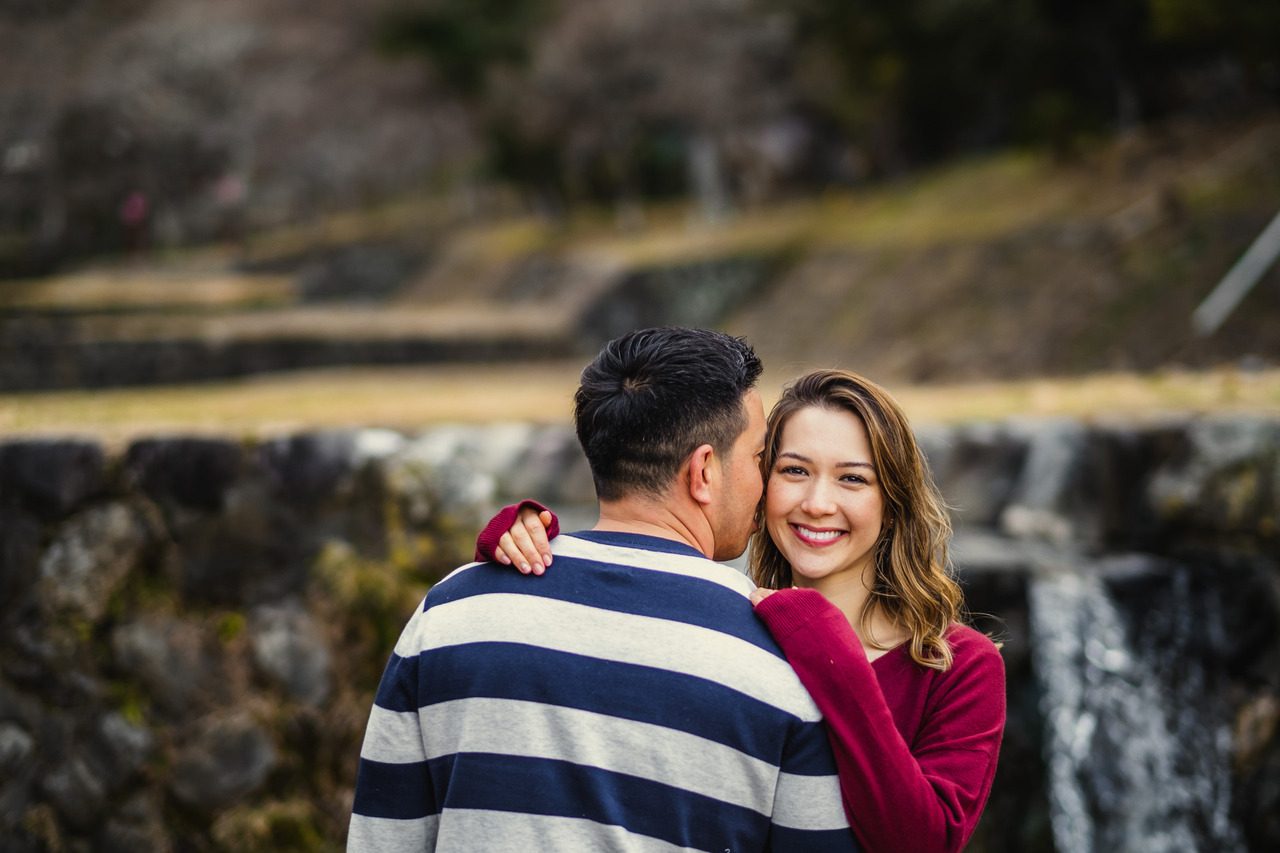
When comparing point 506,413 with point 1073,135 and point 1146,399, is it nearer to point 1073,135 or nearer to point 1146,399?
point 1146,399

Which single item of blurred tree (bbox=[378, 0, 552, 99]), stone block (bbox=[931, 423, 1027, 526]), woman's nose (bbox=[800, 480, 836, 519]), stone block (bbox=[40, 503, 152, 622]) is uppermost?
blurred tree (bbox=[378, 0, 552, 99])

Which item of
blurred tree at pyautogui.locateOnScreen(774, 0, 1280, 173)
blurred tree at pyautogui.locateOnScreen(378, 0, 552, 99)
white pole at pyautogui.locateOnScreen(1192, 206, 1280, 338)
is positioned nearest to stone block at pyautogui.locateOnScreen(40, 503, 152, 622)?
white pole at pyautogui.locateOnScreen(1192, 206, 1280, 338)

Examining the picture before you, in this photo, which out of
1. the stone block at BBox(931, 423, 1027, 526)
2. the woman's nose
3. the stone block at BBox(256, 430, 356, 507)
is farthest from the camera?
the stone block at BBox(931, 423, 1027, 526)

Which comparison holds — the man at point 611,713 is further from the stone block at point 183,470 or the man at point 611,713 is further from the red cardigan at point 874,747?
the stone block at point 183,470

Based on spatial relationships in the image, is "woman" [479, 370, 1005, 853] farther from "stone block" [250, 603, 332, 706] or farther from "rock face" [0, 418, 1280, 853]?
"stone block" [250, 603, 332, 706]

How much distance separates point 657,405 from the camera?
5.96 feet

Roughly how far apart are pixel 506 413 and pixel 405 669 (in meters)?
5.45

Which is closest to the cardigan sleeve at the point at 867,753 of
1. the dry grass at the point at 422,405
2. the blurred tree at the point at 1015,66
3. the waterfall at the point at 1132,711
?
the waterfall at the point at 1132,711

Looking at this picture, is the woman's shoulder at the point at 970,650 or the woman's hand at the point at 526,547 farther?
the woman's shoulder at the point at 970,650

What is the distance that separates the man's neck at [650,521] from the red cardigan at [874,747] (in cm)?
13

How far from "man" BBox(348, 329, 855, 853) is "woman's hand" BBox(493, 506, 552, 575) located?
0.02 m

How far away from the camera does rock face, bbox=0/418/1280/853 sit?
4.96 metres

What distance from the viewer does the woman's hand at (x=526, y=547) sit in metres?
1.74

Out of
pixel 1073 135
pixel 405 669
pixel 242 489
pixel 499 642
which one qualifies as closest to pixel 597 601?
pixel 499 642
